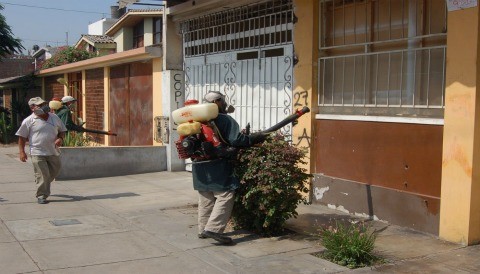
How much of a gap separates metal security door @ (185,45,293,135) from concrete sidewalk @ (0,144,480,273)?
1.93 meters

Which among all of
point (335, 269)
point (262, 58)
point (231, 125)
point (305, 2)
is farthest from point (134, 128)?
point (335, 269)

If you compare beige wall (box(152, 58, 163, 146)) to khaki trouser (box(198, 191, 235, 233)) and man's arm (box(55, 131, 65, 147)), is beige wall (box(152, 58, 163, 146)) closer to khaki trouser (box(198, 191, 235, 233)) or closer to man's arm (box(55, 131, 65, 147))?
man's arm (box(55, 131, 65, 147))

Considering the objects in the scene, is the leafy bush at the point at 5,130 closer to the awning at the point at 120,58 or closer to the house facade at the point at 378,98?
the awning at the point at 120,58

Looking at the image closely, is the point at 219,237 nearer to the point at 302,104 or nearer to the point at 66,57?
the point at 302,104

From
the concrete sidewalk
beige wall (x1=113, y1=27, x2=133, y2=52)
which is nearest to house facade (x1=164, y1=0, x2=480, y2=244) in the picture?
the concrete sidewalk

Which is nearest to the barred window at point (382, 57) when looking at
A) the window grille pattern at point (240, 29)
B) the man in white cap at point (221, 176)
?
the window grille pattern at point (240, 29)

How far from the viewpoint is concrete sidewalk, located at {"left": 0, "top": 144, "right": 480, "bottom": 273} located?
16.9 ft

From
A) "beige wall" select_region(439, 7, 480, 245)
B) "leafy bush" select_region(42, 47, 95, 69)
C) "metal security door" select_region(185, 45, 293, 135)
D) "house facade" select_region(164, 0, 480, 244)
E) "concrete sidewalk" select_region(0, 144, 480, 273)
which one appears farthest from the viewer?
"leafy bush" select_region(42, 47, 95, 69)

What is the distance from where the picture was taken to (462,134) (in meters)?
5.73

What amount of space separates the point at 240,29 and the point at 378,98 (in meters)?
3.70

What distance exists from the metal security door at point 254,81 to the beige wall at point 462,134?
10.0ft

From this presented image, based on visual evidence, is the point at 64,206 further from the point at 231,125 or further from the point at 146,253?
the point at 231,125

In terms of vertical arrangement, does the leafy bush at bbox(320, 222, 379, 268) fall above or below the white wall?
below

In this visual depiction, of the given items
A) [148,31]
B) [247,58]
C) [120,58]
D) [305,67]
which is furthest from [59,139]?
[148,31]
